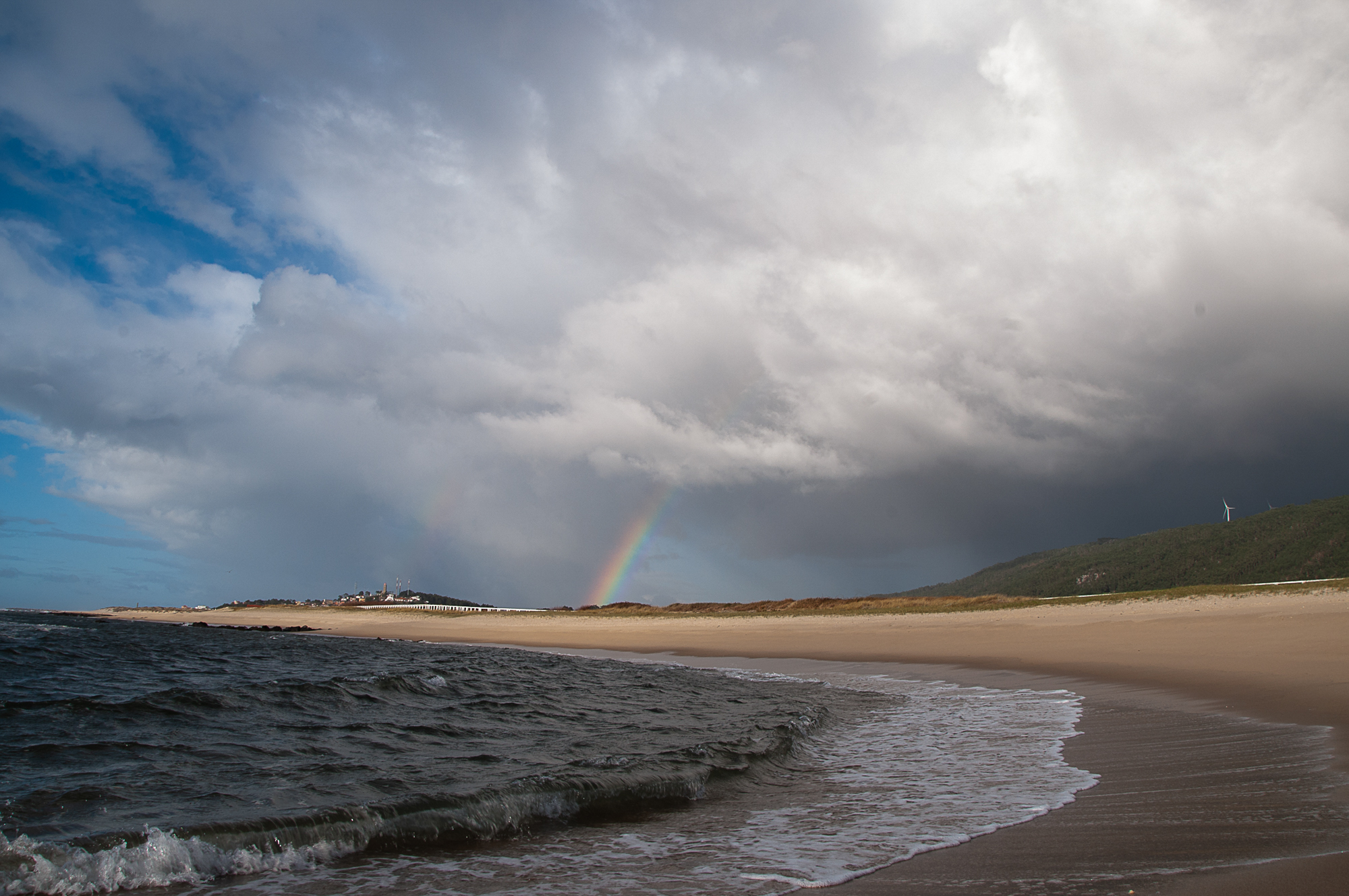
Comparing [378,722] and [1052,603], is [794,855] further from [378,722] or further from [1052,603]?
[1052,603]

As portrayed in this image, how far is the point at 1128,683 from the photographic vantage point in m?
15.5

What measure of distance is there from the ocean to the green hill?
58285 millimetres

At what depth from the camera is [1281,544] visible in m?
73.8

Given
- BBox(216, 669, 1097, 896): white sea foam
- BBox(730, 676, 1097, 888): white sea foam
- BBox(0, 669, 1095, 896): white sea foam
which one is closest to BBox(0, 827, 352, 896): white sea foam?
BBox(0, 669, 1095, 896): white sea foam

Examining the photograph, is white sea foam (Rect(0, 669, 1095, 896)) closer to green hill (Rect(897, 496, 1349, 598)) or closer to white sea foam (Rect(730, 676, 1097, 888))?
white sea foam (Rect(730, 676, 1097, 888))

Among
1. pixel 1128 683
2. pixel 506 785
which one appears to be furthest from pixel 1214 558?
pixel 506 785

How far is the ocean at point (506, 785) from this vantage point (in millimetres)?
5758

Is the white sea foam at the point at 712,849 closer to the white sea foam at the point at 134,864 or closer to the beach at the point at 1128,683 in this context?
the white sea foam at the point at 134,864

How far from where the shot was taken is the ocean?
227 inches

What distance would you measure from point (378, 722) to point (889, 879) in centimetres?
1074

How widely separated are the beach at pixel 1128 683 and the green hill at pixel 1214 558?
37088 mm

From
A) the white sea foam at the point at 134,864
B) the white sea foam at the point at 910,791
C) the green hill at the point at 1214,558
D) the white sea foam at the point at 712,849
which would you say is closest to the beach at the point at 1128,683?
the white sea foam at the point at 910,791

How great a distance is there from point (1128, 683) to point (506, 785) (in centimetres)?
1404

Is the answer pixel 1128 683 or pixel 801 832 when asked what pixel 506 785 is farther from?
pixel 1128 683
